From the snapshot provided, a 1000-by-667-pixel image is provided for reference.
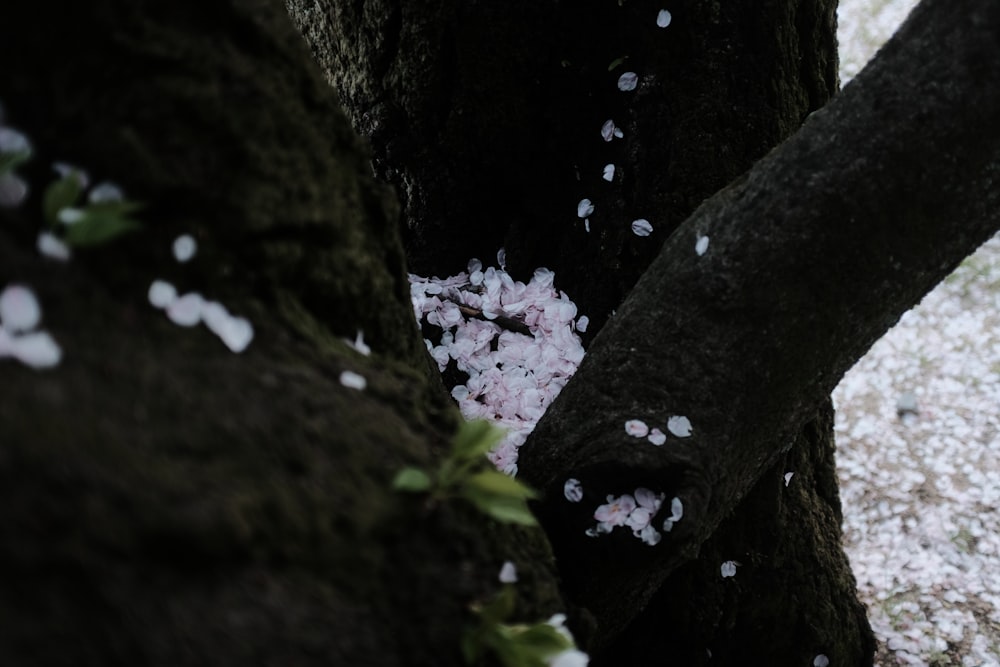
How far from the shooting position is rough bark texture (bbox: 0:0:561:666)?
694 mm

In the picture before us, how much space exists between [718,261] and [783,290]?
0.12m

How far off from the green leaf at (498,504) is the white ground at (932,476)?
3.10 m

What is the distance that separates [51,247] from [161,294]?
0.12 meters

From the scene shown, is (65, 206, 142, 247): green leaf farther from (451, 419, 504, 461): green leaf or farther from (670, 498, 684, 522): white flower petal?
(670, 498, 684, 522): white flower petal

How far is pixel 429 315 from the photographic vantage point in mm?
2029

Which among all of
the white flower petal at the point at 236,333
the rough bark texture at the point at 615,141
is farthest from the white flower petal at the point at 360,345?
the rough bark texture at the point at 615,141

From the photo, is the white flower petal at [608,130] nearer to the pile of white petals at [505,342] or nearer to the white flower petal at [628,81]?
the white flower petal at [628,81]

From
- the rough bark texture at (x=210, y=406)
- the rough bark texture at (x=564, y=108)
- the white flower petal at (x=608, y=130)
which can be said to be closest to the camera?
the rough bark texture at (x=210, y=406)

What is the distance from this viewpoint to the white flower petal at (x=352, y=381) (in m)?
1.01

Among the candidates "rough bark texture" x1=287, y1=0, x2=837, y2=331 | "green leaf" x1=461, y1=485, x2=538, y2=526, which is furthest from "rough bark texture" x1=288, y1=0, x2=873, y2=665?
"green leaf" x1=461, y1=485, x2=538, y2=526

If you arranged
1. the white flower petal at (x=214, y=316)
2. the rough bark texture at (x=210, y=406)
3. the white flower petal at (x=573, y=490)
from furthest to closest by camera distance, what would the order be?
the white flower petal at (x=573, y=490) < the white flower petal at (x=214, y=316) < the rough bark texture at (x=210, y=406)

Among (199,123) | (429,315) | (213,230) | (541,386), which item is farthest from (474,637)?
(429,315)

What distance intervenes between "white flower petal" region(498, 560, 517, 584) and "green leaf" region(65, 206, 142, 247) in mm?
614

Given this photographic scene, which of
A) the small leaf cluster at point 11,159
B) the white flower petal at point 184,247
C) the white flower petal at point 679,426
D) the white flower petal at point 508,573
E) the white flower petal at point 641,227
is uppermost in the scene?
the white flower petal at point 641,227
